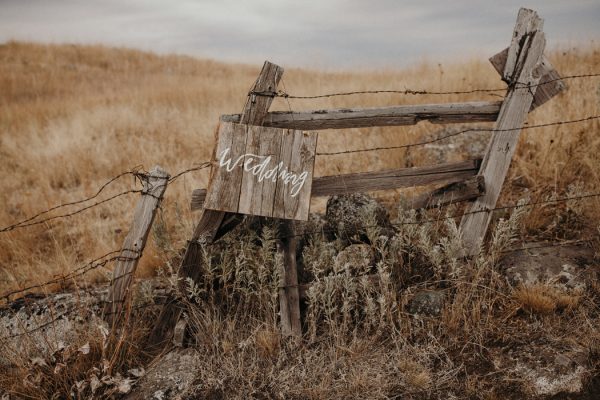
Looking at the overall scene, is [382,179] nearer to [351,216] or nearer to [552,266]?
[351,216]

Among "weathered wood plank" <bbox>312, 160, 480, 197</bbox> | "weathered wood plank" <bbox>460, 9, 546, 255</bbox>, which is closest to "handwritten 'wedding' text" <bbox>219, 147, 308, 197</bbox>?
"weathered wood plank" <bbox>312, 160, 480, 197</bbox>

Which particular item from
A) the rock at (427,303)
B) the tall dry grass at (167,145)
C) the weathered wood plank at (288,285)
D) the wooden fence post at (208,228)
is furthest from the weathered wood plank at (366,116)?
the tall dry grass at (167,145)

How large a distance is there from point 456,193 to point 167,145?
6.09 metres

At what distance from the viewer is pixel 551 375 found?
2742mm

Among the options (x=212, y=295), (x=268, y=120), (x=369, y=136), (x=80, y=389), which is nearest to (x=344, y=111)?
(x=268, y=120)

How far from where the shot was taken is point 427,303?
326 centimetres

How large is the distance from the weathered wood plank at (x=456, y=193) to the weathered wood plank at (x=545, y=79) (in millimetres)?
792

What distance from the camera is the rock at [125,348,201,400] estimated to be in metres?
2.83

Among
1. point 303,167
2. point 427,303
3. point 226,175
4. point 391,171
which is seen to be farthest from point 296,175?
point 427,303

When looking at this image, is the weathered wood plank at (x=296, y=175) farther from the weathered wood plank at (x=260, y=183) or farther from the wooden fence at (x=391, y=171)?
the wooden fence at (x=391, y=171)

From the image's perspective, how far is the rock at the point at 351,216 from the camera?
3816mm

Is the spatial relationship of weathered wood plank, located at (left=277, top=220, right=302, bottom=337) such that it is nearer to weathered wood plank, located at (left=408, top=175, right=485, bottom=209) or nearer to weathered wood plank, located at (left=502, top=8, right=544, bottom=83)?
weathered wood plank, located at (left=408, top=175, right=485, bottom=209)

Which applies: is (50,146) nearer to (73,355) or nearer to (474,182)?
(73,355)

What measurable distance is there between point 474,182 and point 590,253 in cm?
138
